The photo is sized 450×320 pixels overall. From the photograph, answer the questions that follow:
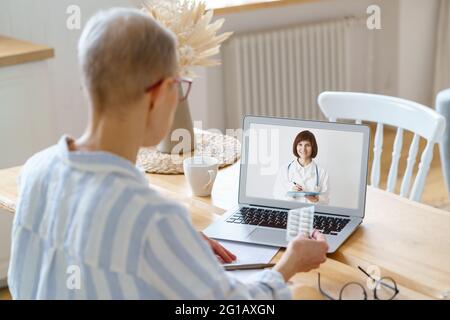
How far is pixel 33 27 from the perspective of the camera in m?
3.52

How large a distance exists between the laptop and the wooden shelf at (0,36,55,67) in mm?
1317

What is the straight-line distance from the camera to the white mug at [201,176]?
2068 mm

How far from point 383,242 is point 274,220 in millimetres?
261

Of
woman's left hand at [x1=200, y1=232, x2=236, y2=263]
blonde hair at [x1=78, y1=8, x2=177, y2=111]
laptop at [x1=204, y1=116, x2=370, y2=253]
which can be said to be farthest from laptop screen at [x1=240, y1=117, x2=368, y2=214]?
blonde hair at [x1=78, y1=8, x2=177, y2=111]

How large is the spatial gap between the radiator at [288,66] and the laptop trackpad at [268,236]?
248cm

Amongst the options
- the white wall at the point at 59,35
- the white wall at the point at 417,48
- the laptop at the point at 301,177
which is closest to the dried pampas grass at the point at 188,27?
the laptop at the point at 301,177

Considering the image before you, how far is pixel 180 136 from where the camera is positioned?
241cm

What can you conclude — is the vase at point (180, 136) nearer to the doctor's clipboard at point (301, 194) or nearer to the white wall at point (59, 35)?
the doctor's clipboard at point (301, 194)

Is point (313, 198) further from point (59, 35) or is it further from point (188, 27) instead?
point (59, 35)

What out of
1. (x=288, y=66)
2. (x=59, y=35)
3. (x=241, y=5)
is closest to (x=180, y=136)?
(x=59, y=35)

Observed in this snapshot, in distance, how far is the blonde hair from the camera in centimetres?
128

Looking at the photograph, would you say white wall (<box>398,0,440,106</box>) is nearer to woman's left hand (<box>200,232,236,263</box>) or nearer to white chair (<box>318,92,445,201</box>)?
white chair (<box>318,92,445,201</box>)
